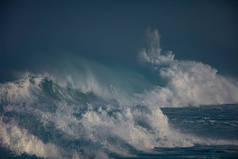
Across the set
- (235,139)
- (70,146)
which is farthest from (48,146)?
(235,139)

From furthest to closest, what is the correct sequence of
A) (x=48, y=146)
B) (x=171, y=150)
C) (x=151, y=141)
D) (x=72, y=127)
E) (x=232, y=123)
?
(x=232, y=123), (x=151, y=141), (x=72, y=127), (x=171, y=150), (x=48, y=146)

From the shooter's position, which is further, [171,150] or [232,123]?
[232,123]

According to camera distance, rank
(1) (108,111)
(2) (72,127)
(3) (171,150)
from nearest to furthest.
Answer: (3) (171,150), (2) (72,127), (1) (108,111)

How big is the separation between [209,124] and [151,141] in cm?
7440

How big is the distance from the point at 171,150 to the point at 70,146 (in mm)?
35809

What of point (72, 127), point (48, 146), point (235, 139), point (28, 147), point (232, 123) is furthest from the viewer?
point (232, 123)

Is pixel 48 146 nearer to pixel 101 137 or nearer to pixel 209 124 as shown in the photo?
pixel 101 137

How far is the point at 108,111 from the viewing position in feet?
514

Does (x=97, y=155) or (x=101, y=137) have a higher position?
(x=101, y=137)

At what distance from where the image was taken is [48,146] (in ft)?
332

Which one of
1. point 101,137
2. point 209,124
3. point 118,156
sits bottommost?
point 118,156

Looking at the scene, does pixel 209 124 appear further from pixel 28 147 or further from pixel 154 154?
pixel 28 147

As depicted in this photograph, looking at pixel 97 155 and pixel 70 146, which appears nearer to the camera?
pixel 97 155

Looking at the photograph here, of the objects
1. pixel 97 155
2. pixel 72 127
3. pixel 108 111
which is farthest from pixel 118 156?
pixel 108 111
